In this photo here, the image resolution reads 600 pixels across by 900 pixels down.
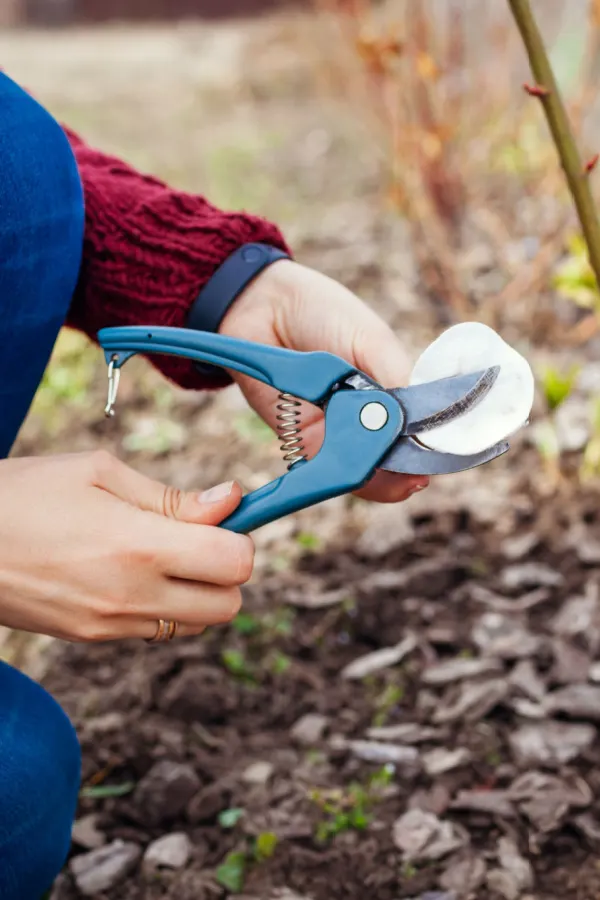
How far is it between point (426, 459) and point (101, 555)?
1.07ft

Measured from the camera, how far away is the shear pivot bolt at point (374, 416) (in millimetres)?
986

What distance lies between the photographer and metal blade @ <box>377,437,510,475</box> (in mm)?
953

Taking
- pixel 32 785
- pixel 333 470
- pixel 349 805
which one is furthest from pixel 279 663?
pixel 333 470

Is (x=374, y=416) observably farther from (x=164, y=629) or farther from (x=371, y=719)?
(x=371, y=719)

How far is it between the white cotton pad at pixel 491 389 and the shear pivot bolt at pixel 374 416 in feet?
0.13

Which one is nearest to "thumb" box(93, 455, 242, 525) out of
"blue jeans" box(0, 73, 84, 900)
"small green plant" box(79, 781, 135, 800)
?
"blue jeans" box(0, 73, 84, 900)

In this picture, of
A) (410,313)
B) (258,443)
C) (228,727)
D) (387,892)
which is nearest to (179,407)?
(258,443)

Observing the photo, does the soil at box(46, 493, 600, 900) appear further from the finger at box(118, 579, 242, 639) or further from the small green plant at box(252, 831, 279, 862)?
the finger at box(118, 579, 242, 639)

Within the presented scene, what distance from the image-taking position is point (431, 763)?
1404 millimetres

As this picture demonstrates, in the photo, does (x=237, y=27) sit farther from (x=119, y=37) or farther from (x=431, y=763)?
(x=431, y=763)

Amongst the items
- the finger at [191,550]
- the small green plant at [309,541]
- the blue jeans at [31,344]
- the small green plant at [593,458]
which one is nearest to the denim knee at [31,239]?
the blue jeans at [31,344]

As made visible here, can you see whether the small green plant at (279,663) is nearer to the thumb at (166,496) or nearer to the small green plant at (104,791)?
the small green plant at (104,791)

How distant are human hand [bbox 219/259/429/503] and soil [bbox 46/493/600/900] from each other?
1.53 feet

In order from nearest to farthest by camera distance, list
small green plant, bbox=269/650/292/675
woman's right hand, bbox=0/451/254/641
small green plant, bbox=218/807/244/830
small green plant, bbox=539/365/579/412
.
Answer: woman's right hand, bbox=0/451/254/641, small green plant, bbox=218/807/244/830, small green plant, bbox=269/650/292/675, small green plant, bbox=539/365/579/412
